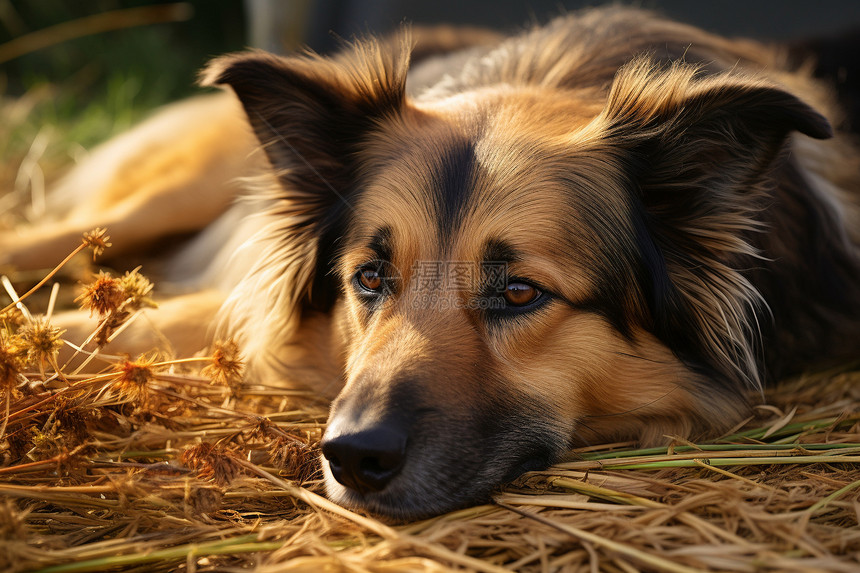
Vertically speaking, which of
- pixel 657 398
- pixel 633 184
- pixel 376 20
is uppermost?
pixel 376 20

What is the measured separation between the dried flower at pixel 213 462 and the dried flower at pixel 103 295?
55cm

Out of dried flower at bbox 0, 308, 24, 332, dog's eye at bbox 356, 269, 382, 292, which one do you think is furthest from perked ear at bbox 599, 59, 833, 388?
dried flower at bbox 0, 308, 24, 332

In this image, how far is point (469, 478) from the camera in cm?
218

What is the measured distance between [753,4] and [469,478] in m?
4.64

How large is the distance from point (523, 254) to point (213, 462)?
120 centimetres

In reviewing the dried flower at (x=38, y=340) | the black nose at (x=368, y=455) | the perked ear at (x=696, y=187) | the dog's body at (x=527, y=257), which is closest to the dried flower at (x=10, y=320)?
the dried flower at (x=38, y=340)

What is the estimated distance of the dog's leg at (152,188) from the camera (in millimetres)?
4520

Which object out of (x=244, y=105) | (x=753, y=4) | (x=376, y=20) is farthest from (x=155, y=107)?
(x=753, y=4)

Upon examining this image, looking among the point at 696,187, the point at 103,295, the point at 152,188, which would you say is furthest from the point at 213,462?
the point at 152,188

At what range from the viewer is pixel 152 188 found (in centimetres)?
481

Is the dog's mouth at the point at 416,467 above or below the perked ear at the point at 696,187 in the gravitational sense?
below

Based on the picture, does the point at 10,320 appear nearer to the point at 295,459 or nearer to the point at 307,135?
the point at 295,459

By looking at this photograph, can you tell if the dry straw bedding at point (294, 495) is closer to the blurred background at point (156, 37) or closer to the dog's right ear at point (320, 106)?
the dog's right ear at point (320, 106)

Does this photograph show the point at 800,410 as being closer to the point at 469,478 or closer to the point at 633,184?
the point at 633,184
